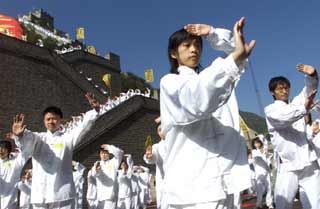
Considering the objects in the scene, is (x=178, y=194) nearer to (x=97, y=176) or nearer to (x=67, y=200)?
(x=67, y=200)

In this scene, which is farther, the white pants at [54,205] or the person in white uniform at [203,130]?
the white pants at [54,205]

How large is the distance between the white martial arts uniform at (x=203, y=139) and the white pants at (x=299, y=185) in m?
2.61

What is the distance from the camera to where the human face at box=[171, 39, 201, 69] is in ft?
9.68

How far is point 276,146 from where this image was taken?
5.36 metres

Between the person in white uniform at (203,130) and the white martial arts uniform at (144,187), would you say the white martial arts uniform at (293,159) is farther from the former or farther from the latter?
the white martial arts uniform at (144,187)

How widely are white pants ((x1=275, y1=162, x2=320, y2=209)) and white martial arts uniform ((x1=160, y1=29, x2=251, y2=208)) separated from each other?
261 centimetres

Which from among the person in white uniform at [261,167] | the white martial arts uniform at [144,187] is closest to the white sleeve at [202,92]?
the person in white uniform at [261,167]

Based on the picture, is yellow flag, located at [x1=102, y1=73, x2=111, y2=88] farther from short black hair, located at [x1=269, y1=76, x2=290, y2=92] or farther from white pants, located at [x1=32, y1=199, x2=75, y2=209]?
short black hair, located at [x1=269, y1=76, x2=290, y2=92]

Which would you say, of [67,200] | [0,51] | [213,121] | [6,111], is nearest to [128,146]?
[6,111]

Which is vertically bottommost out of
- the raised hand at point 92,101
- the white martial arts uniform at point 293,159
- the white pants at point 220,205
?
the white pants at point 220,205

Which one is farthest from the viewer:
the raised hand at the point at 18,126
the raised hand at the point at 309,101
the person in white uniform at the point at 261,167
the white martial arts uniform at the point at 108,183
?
the person in white uniform at the point at 261,167

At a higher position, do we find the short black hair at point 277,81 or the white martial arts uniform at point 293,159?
the short black hair at point 277,81

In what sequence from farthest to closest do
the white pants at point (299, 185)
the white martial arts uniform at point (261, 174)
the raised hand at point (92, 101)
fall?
the white martial arts uniform at point (261, 174) < the raised hand at point (92, 101) < the white pants at point (299, 185)

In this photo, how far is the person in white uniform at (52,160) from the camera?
5602 mm
